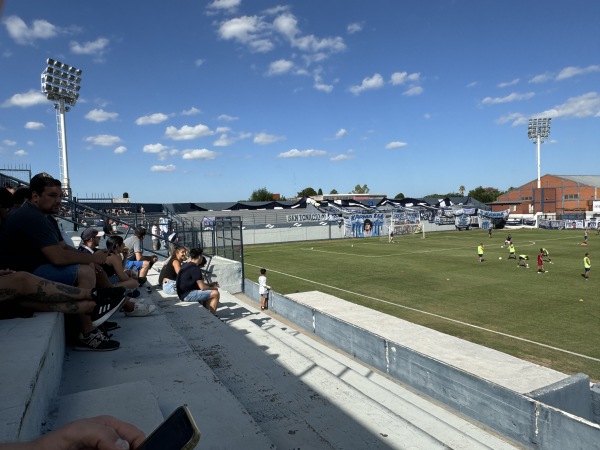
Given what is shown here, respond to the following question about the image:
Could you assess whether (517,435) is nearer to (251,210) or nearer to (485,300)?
(485,300)

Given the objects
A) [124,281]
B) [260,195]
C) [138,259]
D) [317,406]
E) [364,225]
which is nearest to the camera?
[317,406]

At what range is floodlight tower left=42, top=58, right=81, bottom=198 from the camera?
33438 mm

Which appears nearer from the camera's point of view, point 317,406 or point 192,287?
point 317,406

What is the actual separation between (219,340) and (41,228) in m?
2.53

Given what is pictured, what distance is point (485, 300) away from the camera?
1549 cm

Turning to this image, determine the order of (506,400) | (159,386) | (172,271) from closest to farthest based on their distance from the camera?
1. (159,386)
2. (506,400)
3. (172,271)

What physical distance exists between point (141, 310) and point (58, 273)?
2.21 metres

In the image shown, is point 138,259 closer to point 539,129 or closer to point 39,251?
point 39,251

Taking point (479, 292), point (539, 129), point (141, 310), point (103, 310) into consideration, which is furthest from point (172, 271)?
point (539, 129)

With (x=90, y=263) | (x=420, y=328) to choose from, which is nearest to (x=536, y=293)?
(x=420, y=328)

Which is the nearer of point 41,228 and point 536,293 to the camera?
point 41,228

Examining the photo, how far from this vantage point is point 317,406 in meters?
3.63

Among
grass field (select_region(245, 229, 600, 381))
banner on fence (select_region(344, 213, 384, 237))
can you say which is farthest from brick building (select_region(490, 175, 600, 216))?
grass field (select_region(245, 229, 600, 381))

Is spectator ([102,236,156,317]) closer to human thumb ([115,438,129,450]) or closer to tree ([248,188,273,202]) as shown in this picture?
human thumb ([115,438,129,450])
